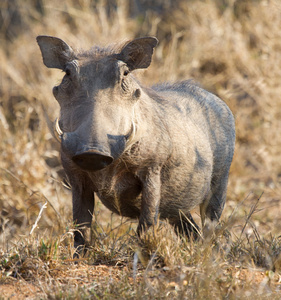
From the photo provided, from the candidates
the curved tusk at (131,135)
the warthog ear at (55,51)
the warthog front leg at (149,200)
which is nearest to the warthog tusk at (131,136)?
the curved tusk at (131,135)

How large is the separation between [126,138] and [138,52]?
2.07 ft

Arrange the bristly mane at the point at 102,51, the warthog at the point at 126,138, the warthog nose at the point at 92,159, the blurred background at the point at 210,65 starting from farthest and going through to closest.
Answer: the blurred background at the point at 210,65 < the bristly mane at the point at 102,51 < the warthog at the point at 126,138 < the warthog nose at the point at 92,159

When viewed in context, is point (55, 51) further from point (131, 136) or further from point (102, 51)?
point (131, 136)

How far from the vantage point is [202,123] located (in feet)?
13.5

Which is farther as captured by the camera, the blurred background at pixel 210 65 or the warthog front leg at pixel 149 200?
the blurred background at pixel 210 65

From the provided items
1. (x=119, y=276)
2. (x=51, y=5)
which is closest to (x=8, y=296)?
(x=119, y=276)

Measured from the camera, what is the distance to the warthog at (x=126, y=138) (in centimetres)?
281

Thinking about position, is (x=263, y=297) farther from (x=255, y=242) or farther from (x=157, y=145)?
(x=157, y=145)

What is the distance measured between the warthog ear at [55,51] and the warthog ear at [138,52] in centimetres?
33

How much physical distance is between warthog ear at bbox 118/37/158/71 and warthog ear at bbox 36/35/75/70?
12.9 inches

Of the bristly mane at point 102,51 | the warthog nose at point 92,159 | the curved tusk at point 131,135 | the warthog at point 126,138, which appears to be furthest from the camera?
the bristly mane at point 102,51

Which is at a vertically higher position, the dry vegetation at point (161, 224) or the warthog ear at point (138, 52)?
the warthog ear at point (138, 52)

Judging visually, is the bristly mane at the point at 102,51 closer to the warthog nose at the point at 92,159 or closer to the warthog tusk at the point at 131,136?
the warthog tusk at the point at 131,136

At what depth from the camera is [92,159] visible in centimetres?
266
